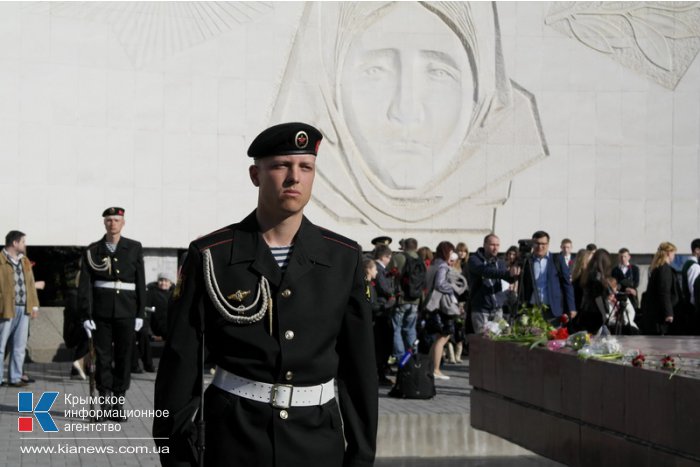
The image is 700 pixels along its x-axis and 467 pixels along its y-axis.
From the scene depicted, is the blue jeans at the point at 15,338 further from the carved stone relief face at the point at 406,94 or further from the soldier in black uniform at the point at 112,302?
the carved stone relief face at the point at 406,94

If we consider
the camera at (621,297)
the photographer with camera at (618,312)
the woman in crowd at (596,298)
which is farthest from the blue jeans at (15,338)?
the camera at (621,297)

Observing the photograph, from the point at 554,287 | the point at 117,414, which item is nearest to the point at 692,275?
the point at 554,287

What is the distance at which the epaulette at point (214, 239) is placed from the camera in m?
3.68

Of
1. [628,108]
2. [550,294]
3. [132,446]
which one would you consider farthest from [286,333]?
[628,108]

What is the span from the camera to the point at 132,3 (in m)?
18.4

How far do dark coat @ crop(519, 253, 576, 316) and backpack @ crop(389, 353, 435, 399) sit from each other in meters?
1.21

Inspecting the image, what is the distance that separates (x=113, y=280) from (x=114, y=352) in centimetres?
62

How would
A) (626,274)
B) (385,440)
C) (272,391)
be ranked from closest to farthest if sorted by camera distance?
(272,391)
(385,440)
(626,274)

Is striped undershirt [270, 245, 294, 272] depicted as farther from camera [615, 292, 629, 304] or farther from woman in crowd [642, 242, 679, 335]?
woman in crowd [642, 242, 679, 335]

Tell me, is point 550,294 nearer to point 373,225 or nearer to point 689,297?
point 689,297

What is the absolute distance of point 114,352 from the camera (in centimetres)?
1038

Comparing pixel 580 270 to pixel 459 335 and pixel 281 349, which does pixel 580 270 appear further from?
pixel 281 349

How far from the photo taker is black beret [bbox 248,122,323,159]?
362 centimetres

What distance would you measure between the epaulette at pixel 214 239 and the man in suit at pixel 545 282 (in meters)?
8.70
